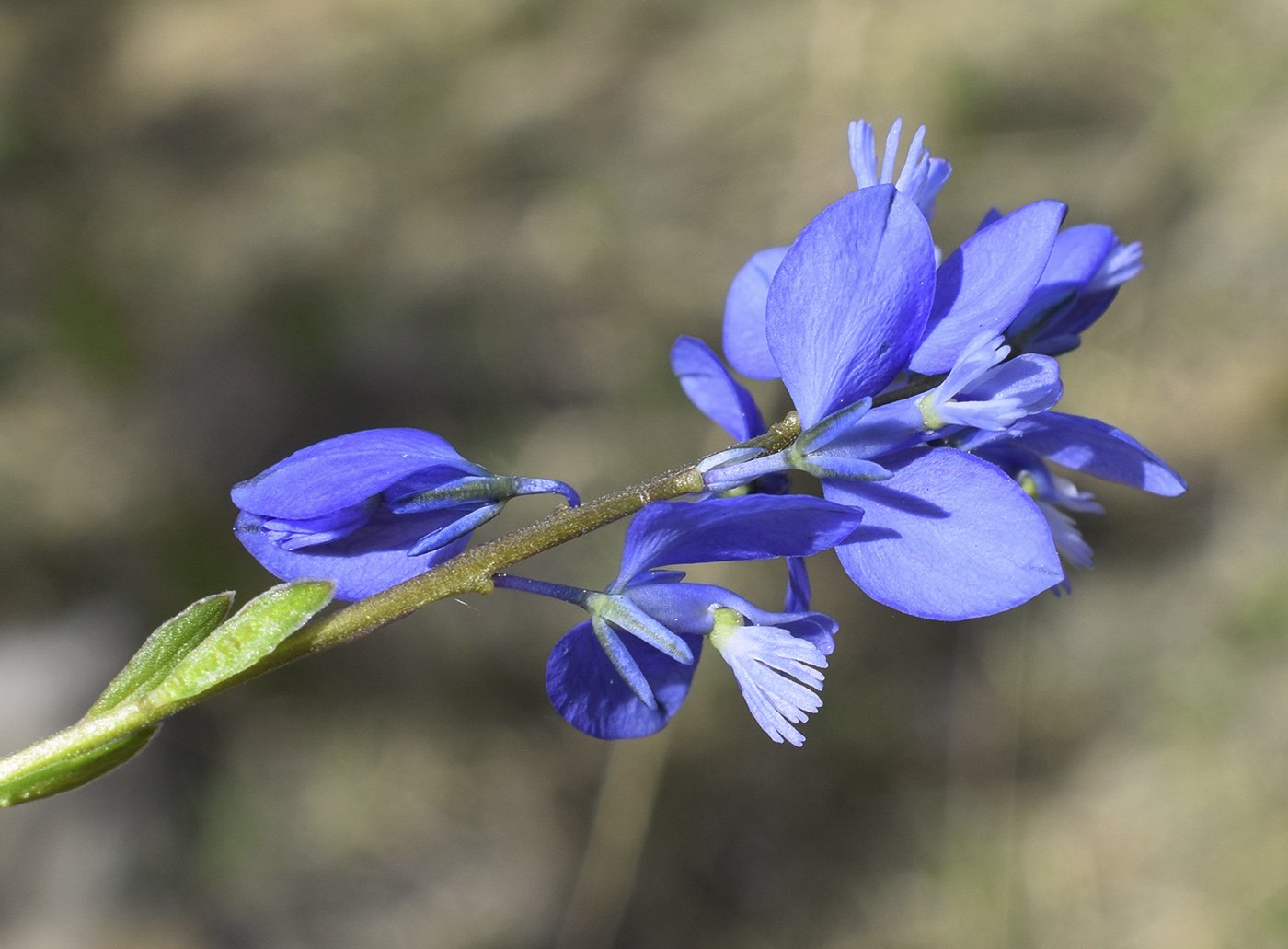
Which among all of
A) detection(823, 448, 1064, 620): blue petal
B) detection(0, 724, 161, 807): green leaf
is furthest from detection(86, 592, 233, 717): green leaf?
detection(823, 448, 1064, 620): blue petal

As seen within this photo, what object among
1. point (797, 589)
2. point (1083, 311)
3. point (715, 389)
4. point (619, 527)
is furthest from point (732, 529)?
point (619, 527)

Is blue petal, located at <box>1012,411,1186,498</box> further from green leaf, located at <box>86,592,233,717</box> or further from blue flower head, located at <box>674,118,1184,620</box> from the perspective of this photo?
green leaf, located at <box>86,592,233,717</box>

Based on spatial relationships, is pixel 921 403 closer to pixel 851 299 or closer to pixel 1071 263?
pixel 851 299

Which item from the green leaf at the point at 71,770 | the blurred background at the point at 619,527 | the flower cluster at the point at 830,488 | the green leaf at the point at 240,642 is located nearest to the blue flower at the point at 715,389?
the flower cluster at the point at 830,488

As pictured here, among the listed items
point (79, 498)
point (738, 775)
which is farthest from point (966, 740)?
point (79, 498)

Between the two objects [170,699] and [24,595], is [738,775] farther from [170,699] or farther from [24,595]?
[170,699]

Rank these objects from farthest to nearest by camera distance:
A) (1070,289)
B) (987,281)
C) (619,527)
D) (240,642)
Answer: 1. (619,527)
2. (1070,289)
3. (987,281)
4. (240,642)
